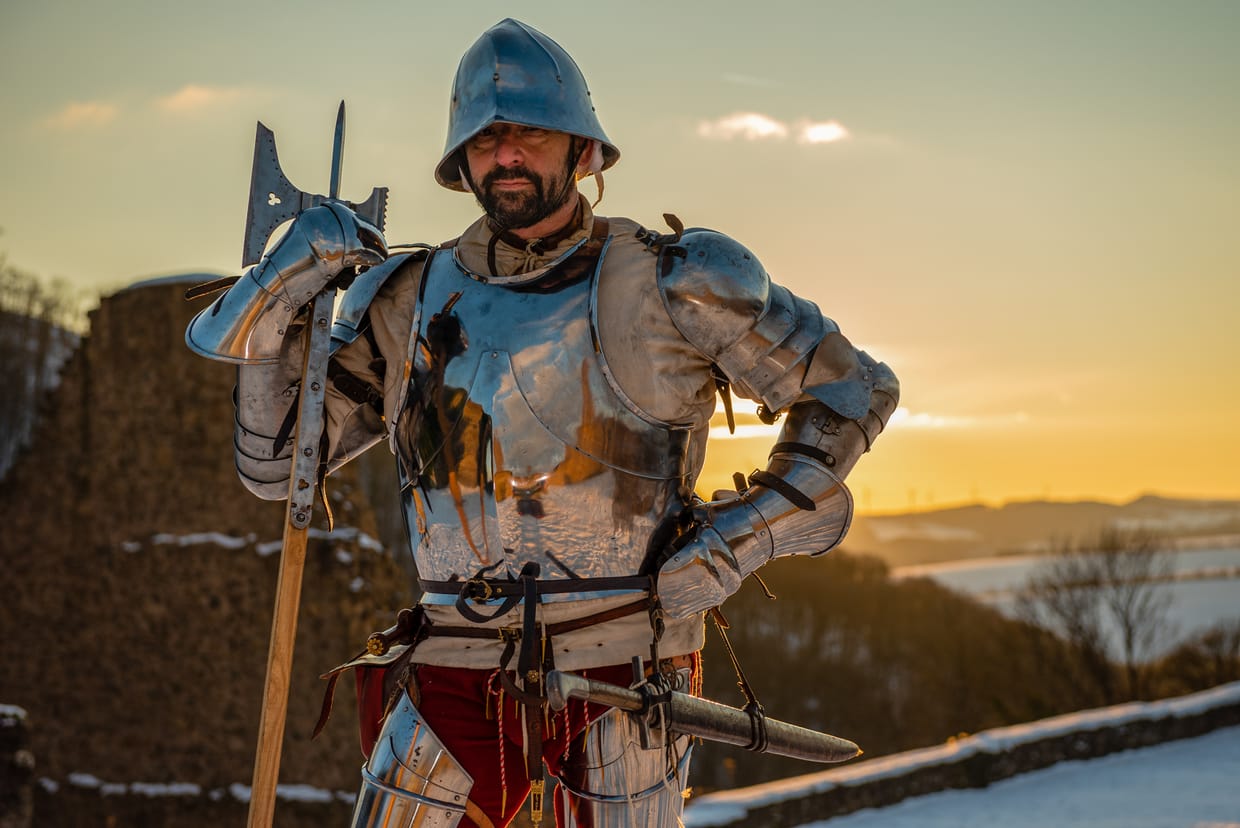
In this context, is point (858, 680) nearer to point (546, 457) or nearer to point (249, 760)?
point (249, 760)

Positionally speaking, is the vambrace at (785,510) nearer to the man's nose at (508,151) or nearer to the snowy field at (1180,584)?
the man's nose at (508,151)

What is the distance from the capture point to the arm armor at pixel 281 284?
309 cm

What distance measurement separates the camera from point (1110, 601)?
45250mm

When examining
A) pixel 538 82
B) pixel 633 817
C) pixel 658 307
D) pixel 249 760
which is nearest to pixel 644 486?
pixel 658 307

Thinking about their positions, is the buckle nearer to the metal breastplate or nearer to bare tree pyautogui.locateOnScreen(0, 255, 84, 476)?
the metal breastplate

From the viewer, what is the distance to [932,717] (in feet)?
173

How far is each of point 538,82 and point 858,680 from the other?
53738mm

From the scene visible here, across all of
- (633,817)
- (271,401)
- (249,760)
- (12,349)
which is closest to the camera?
(633,817)

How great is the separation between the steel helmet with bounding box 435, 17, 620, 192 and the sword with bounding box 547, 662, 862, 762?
4.23 ft

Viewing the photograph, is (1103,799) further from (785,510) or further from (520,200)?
(520,200)

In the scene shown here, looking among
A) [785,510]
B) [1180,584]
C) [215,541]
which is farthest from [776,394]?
[1180,584]

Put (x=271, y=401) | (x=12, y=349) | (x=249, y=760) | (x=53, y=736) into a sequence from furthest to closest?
(x=12, y=349) < (x=53, y=736) < (x=249, y=760) < (x=271, y=401)

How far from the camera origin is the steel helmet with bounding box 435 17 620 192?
302 centimetres

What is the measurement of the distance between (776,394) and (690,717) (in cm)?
79
